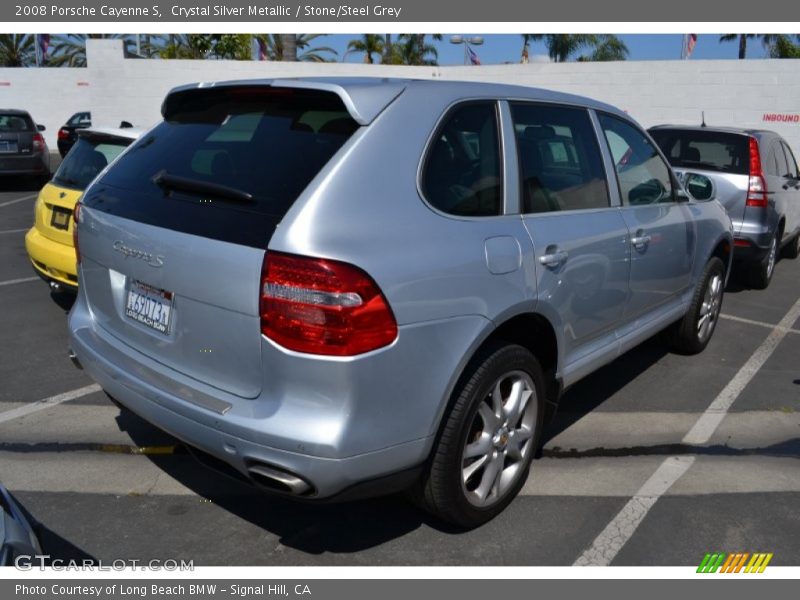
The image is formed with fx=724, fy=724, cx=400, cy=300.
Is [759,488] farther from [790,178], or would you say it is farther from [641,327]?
[790,178]

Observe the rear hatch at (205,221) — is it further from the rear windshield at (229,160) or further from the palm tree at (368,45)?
the palm tree at (368,45)

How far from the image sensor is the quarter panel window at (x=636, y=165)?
411 centimetres

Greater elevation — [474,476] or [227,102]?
[227,102]

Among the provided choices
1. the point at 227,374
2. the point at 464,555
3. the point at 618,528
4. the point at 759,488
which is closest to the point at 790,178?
the point at 759,488

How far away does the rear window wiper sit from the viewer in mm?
2641

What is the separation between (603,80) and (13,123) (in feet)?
43.6

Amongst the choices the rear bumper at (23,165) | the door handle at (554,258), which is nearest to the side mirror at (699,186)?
the door handle at (554,258)

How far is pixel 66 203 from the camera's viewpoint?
573cm

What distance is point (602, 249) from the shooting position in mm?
3672

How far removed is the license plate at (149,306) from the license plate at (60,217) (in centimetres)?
317

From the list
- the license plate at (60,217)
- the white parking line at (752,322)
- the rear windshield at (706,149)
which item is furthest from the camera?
the rear windshield at (706,149)

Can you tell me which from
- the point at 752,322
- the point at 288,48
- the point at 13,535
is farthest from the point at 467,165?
the point at 288,48

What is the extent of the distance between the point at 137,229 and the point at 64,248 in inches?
126

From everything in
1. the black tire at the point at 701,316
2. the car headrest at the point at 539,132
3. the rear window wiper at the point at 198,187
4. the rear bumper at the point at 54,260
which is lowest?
the black tire at the point at 701,316
